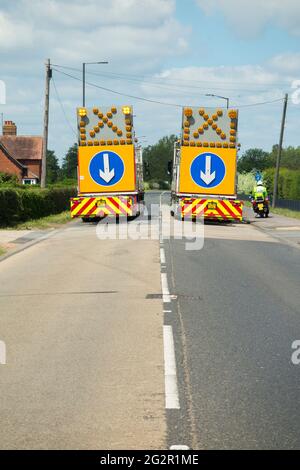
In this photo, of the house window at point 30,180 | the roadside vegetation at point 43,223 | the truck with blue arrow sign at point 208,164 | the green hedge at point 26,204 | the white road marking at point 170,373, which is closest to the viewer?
the white road marking at point 170,373

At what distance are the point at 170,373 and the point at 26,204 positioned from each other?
80.1ft

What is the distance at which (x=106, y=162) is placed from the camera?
29594 millimetres

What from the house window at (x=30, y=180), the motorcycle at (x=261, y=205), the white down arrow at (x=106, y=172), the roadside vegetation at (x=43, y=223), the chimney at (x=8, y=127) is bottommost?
the house window at (x=30, y=180)

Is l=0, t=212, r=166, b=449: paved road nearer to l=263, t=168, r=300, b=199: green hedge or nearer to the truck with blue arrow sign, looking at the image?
the truck with blue arrow sign

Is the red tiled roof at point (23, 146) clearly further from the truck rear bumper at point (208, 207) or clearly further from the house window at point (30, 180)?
the truck rear bumper at point (208, 207)

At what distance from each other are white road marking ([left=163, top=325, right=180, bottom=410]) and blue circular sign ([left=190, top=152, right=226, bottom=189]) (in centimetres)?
2079

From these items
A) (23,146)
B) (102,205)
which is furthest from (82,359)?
(23,146)

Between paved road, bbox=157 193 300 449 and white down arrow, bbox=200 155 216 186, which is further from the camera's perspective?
white down arrow, bbox=200 155 216 186

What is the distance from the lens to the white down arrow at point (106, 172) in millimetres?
29578

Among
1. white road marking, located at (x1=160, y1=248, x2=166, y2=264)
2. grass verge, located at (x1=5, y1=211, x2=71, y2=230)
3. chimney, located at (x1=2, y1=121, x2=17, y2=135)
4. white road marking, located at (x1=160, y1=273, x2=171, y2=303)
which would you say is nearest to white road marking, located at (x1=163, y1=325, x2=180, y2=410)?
white road marking, located at (x1=160, y1=273, x2=171, y2=303)

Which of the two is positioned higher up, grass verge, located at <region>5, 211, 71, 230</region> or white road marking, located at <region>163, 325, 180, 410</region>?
white road marking, located at <region>163, 325, 180, 410</region>

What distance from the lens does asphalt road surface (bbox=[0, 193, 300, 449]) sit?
17.6 ft

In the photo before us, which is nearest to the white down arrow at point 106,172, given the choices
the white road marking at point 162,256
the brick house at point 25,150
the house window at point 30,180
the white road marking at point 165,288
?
the white road marking at point 162,256

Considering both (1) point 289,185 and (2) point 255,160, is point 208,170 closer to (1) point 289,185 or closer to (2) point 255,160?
(1) point 289,185
